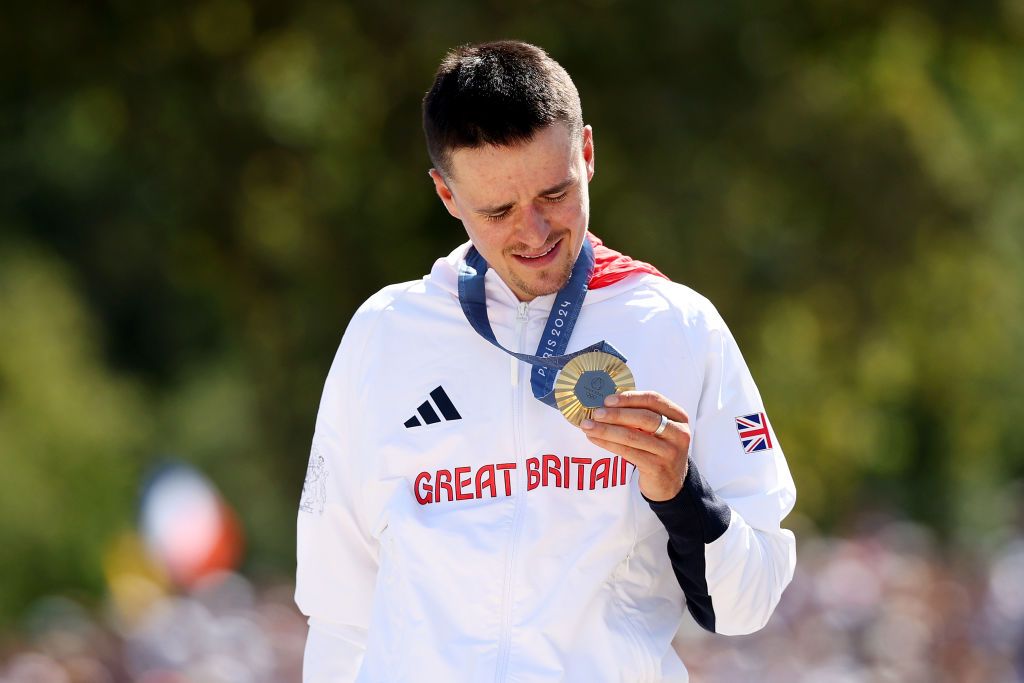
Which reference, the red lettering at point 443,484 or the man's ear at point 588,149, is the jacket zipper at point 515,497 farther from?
the man's ear at point 588,149

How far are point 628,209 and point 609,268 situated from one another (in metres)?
9.67

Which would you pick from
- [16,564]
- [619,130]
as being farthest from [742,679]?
[16,564]

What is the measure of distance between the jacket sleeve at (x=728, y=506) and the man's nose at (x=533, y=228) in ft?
1.16

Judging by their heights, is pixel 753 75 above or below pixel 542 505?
above

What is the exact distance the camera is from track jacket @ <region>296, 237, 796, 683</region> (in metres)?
2.72

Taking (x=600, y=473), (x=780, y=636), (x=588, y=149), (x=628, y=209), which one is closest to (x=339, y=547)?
(x=600, y=473)

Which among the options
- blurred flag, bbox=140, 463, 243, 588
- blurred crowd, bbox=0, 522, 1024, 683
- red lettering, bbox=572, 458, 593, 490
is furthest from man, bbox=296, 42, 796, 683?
blurred flag, bbox=140, 463, 243, 588

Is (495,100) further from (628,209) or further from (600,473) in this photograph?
(628,209)

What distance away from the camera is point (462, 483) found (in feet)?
9.34

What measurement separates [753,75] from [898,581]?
542 cm

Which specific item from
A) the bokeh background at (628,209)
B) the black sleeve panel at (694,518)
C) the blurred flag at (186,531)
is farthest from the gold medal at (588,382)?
the blurred flag at (186,531)

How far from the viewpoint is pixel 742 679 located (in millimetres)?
10164

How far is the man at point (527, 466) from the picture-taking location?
2721 millimetres

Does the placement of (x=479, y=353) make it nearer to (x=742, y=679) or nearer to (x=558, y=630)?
(x=558, y=630)
